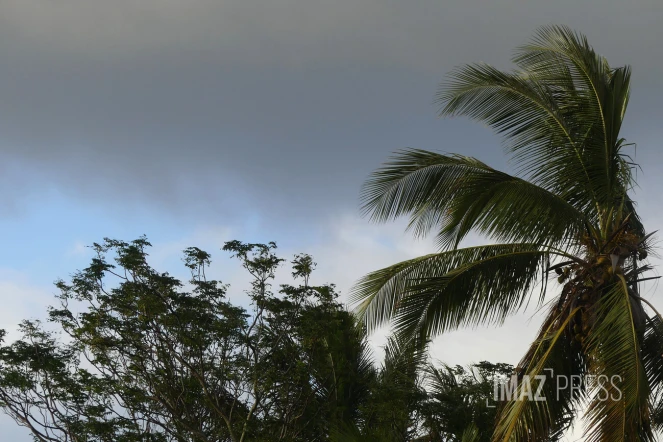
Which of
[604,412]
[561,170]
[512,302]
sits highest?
[561,170]

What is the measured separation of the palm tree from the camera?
329 inches

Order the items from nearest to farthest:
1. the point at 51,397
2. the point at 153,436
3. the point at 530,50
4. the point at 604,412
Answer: the point at 604,412, the point at 530,50, the point at 153,436, the point at 51,397

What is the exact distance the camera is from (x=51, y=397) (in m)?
17.2

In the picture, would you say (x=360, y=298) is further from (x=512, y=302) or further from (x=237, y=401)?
(x=237, y=401)

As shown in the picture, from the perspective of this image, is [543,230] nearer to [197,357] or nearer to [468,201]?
[468,201]

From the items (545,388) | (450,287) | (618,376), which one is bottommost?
(618,376)

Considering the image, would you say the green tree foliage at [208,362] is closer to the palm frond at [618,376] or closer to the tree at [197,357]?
the tree at [197,357]

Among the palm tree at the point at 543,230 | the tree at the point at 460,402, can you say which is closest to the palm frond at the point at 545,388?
the palm tree at the point at 543,230

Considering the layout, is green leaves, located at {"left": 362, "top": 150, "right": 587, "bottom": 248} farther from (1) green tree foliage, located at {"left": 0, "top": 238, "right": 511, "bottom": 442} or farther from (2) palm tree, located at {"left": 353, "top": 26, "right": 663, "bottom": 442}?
(1) green tree foliage, located at {"left": 0, "top": 238, "right": 511, "bottom": 442}

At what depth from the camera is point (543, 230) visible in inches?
361

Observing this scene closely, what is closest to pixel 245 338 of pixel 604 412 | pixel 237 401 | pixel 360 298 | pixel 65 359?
pixel 237 401

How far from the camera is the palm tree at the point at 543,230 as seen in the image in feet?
27.5

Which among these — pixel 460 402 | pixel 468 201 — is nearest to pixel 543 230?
pixel 468 201

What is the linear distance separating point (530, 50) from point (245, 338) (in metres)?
8.47
